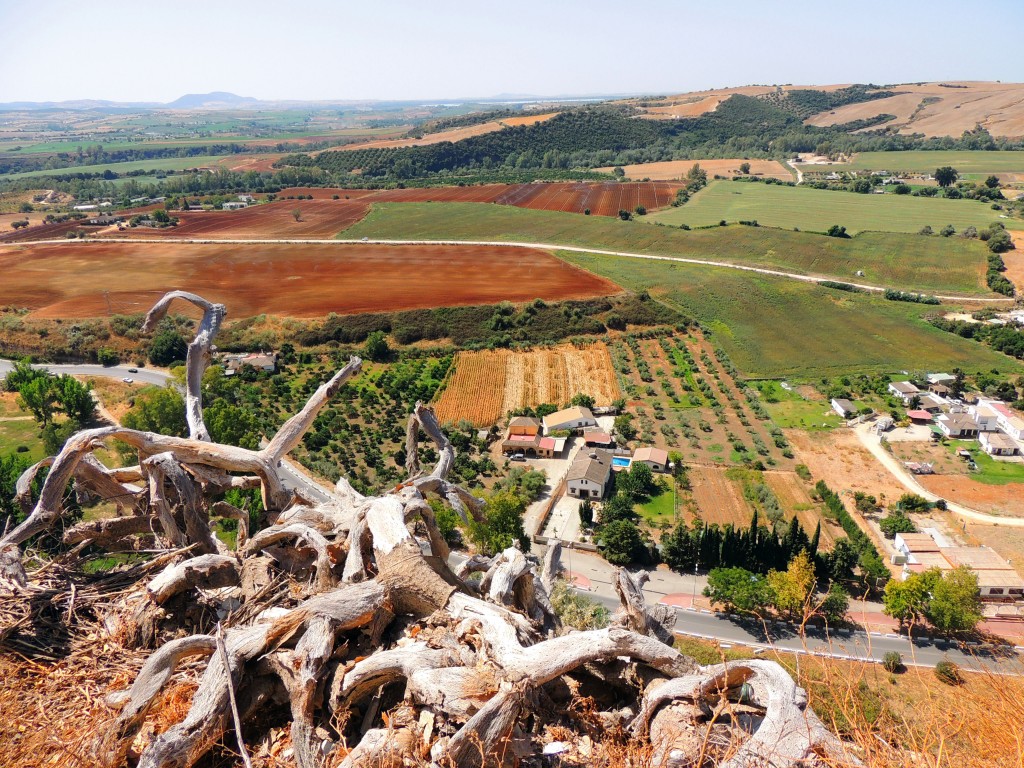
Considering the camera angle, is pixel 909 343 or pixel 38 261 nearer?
pixel 909 343

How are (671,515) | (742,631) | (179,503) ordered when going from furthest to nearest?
(671,515) < (742,631) < (179,503)

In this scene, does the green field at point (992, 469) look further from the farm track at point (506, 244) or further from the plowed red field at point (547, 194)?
the plowed red field at point (547, 194)

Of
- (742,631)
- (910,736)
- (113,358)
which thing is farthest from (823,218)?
(910,736)

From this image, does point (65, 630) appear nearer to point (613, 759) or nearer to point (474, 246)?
point (613, 759)

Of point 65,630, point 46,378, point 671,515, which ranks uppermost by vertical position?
point 65,630

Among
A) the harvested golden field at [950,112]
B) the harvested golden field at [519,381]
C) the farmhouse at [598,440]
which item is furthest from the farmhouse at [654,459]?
the harvested golden field at [950,112]

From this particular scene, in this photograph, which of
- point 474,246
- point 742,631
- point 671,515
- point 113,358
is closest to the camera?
point 742,631
